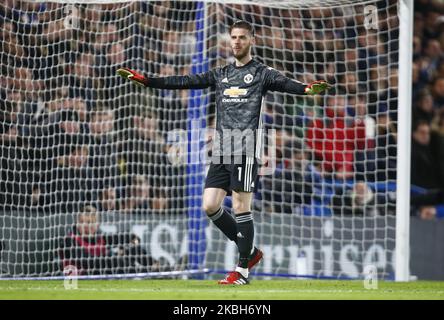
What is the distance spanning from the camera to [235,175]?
8820 millimetres

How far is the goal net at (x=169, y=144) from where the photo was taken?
1146cm

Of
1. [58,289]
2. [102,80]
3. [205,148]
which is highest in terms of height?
[102,80]

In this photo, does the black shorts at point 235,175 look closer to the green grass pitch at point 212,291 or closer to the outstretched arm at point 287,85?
the outstretched arm at point 287,85

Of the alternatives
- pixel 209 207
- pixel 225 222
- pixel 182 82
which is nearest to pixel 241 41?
pixel 182 82

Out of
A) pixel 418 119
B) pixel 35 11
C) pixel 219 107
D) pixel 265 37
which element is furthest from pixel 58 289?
pixel 418 119

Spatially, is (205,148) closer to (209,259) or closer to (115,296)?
(209,259)

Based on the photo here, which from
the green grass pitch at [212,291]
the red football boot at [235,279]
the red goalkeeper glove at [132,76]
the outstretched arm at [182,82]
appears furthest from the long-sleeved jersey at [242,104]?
the green grass pitch at [212,291]

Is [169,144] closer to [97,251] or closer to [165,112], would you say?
[165,112]

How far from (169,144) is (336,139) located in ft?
6.80

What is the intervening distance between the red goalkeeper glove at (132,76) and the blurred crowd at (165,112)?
262 centimetres

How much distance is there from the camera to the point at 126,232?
11.8 metres

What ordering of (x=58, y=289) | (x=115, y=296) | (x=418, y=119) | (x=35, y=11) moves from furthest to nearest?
(x=418, y=119) → (x=35, y=11) → (x=58, y=289) → (x=115, y=296)

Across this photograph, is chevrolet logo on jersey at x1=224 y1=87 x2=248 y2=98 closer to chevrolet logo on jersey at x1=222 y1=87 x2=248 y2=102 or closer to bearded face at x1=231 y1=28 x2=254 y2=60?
chevrolet logo on jersey at x1=222 y1=87 x2=248 y2=102

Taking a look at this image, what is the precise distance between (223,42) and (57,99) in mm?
2398
